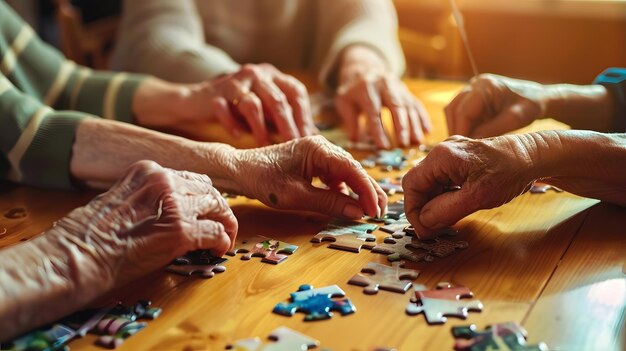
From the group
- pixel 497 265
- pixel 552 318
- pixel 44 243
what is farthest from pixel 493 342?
pixel 44 243

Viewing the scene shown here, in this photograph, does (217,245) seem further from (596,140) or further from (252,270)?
(596,140)

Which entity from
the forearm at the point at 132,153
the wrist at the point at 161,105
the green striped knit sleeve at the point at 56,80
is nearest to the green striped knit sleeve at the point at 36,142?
the forearm at the point at 132,153

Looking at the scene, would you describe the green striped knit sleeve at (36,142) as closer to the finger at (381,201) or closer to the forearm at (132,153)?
the forearm at (132,153)

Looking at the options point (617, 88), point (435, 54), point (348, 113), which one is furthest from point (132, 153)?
point (435, 54)

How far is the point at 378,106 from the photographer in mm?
1963

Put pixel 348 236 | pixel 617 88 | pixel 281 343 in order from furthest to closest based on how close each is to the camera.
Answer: pixel 617 88 → pixel 348 236 → pixel 281 343

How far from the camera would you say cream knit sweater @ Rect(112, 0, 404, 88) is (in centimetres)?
230

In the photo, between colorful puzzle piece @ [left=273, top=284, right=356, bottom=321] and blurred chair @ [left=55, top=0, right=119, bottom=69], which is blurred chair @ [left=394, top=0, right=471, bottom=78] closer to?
blurred chair @ [left=55, top=0, right=119, bottom=69]

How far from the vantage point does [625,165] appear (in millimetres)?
1324

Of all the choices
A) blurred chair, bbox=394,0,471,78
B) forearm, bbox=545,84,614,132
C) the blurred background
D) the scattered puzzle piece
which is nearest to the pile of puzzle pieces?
the scattered puzzle piece

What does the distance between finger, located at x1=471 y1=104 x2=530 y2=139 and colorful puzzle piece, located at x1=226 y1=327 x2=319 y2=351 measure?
88 centimetres

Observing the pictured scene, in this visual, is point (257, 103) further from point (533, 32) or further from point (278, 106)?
point (533, 32)

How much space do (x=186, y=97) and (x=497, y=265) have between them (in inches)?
40.5

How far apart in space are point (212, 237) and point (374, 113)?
0.89 metres
